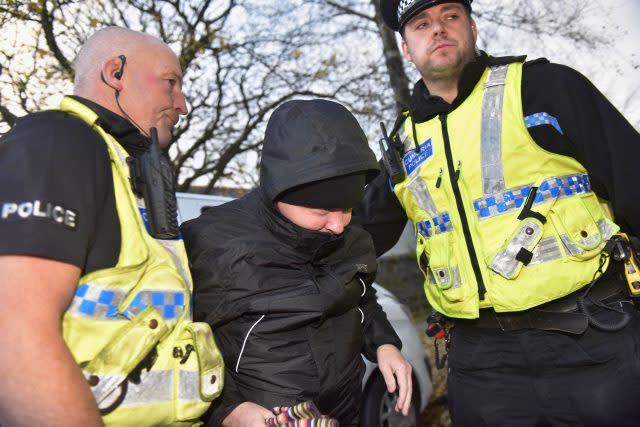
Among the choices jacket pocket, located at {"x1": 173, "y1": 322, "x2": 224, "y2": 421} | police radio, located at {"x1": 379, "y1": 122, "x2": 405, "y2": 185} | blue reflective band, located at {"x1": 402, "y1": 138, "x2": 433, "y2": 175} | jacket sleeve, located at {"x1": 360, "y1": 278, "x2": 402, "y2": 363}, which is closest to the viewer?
jacket pocket, located at {"x1": 173, "y1": 322, "x2": 224, "y2": 421}

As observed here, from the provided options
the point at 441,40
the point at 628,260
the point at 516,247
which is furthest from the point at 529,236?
the point at 441,40

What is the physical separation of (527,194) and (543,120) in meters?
0.30

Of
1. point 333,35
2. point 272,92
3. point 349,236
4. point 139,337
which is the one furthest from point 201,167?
point 139,337

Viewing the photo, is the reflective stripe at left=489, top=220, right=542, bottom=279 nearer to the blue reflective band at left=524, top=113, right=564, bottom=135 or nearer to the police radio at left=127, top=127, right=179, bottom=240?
the blue reflective band at left=524, top=113, right=564, bottom=135

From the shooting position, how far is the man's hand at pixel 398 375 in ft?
6.13

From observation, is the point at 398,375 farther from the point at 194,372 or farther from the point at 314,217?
the point at 194,372

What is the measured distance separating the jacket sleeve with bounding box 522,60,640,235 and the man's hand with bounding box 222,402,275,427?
1.47m

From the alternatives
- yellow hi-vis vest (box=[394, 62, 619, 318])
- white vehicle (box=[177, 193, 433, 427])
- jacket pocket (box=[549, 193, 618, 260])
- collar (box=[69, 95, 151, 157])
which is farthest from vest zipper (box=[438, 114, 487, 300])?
white vehicle (box=[177, 193, 433, 427])

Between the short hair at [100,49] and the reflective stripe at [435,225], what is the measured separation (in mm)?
1358

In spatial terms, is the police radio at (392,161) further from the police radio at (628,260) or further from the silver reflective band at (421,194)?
the police radio at (628,260)

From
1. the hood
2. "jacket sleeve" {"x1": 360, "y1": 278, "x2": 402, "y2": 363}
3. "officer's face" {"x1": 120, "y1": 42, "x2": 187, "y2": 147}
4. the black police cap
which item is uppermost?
the black police cap

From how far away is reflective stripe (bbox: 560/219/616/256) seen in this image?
75.8 inches

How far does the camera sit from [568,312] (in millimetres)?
1946

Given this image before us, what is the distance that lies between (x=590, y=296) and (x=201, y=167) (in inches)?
398
